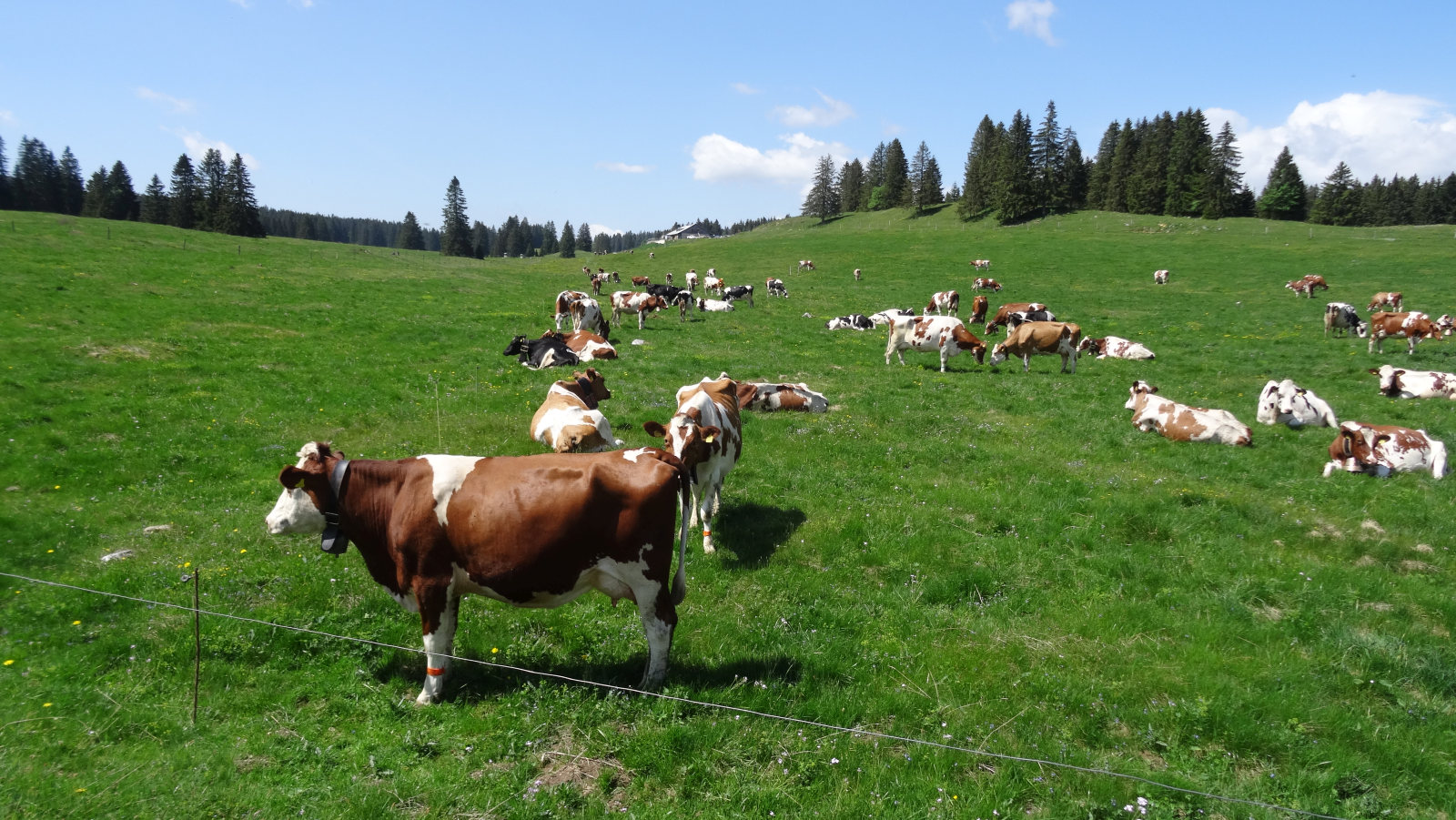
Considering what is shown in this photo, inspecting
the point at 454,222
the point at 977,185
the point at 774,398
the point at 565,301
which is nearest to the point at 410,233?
the point at 454,222

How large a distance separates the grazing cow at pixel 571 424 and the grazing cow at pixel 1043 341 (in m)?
14.6

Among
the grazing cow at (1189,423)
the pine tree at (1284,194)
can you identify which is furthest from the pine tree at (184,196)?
the pine tree at (1284,194)

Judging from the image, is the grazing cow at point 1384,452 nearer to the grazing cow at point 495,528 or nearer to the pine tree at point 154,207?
the grazing cow at point 495,528

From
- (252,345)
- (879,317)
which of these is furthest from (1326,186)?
(252,345)

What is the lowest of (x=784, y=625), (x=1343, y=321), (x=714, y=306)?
(x=784, y=625)

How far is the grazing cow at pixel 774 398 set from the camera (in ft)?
50.3

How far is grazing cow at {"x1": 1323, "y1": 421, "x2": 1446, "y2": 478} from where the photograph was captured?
1155 cm


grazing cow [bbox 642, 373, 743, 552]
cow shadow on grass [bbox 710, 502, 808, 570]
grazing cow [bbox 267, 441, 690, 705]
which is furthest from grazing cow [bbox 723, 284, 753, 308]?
grazing cow [bbox 267, 441, 690, 705]

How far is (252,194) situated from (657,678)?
96805 millimetres

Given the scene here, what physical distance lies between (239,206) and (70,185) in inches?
1395

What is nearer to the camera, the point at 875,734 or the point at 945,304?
the point at 875,734

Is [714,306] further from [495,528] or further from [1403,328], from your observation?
[495,528]

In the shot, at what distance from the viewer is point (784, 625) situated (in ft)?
22.7

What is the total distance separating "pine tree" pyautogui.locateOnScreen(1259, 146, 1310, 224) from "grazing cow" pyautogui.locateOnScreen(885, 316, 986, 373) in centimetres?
9157
